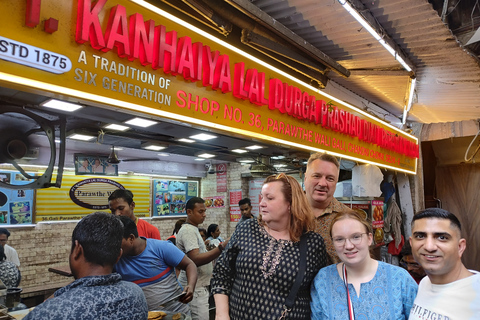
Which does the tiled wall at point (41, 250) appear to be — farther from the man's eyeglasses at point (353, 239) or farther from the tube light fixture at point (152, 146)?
the man's eyeglasses at point (353, 239)

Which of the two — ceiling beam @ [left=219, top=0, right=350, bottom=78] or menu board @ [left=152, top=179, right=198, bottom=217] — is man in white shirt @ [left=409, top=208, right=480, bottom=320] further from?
menu board @ [left=152, top=179, right=198, bottom=217]

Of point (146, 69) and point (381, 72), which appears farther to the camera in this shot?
point (381, 72)

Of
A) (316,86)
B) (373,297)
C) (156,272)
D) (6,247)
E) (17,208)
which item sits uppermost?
(316,86)

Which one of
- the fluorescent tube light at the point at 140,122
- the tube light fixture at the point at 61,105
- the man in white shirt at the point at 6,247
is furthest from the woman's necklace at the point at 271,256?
the man in white shirt at the point at 6,247

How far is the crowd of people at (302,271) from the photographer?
5.74 feet

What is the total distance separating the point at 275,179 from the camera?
2330mm

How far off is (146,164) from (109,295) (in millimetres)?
7618

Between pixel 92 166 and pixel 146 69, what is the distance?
17.7 ft

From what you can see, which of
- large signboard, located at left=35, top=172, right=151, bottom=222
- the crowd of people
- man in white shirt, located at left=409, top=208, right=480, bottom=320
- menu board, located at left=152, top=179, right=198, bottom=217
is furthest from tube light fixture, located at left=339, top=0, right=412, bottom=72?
menu board, located at left=152, top=179, right=198, bottom=217

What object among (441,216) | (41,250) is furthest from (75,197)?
(441,216)

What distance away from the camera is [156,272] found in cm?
311

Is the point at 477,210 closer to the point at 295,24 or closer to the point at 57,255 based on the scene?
the point at 295,24

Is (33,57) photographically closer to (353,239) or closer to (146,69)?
(146,69)

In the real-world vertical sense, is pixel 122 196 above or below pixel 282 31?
below
